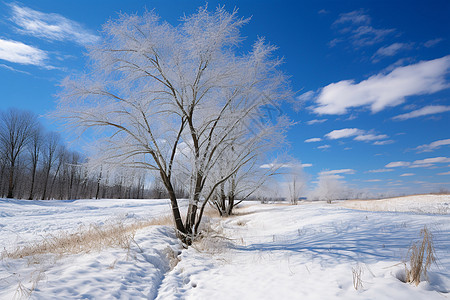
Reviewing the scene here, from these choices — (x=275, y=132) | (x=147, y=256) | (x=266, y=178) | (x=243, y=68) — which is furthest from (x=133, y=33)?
(x=266, y=178)

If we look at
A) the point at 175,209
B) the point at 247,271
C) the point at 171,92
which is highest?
the point at 171,92

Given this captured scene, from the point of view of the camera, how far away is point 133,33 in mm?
7035

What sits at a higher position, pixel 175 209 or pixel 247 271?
pixel 175 209

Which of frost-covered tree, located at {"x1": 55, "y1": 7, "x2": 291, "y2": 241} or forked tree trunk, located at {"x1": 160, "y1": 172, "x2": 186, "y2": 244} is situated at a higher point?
frost-covered tree, located at {"x1": 55, "y1": 7, "x2": 291, "y2": 241}

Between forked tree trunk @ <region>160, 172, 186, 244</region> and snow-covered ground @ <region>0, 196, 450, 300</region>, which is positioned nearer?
snow-covered ground @ <region>0, 196, 450, 300</region>

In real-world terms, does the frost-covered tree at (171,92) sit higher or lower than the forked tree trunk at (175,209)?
higher

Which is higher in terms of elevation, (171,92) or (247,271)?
(171,92)

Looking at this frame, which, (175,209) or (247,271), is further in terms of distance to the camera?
(175,209)

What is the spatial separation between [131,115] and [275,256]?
565cm

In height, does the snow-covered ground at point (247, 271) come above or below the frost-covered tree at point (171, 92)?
below

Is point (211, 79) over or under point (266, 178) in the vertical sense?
over

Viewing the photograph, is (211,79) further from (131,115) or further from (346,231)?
(346,231)

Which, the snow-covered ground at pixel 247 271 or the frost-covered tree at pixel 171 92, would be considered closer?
the snow-covered ground at pixel 247 271

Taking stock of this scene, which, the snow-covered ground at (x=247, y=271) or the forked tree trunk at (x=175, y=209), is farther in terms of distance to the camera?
the forked tree trunk at (x=175, y=209)
